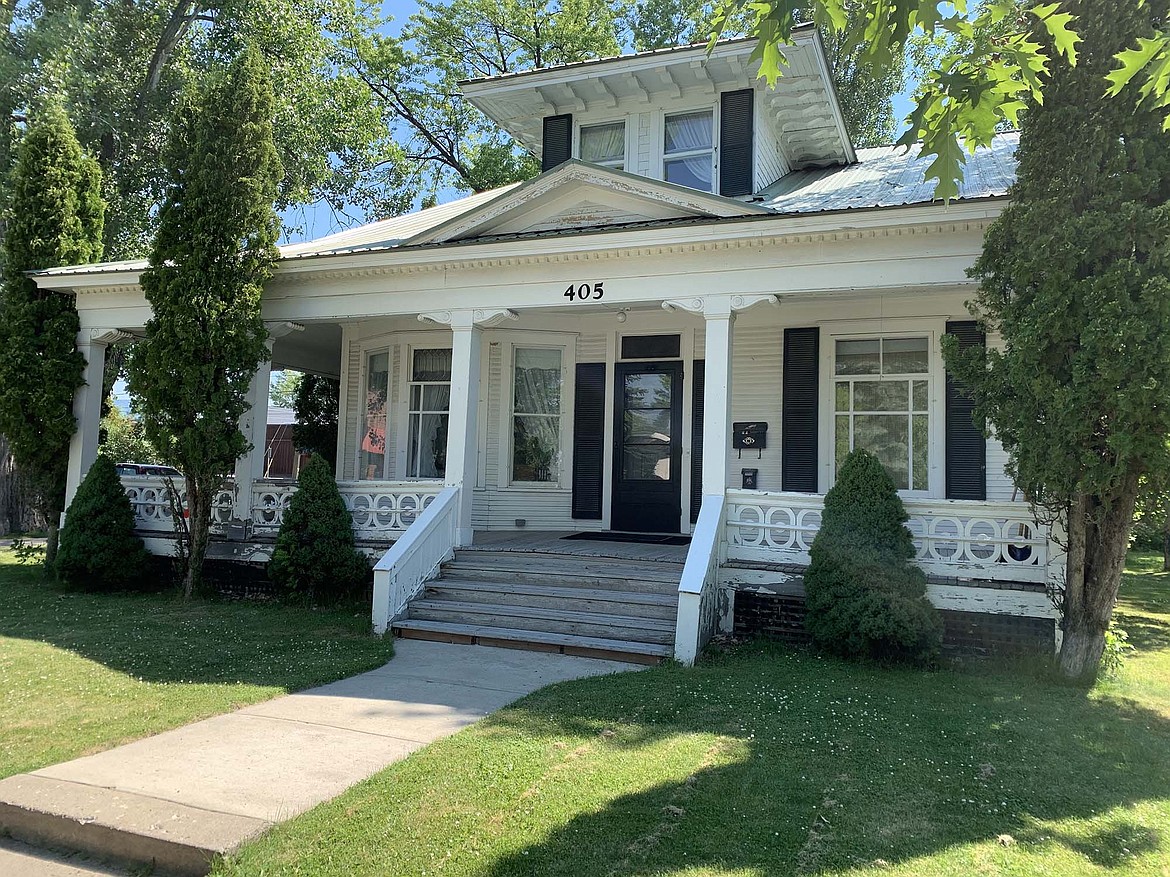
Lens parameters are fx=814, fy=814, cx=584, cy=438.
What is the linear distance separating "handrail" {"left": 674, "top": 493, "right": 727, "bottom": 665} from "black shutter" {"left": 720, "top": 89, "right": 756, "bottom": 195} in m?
4.82

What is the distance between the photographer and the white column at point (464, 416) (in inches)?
362

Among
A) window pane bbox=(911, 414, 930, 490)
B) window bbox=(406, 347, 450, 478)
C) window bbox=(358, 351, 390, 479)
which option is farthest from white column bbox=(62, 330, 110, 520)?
window pane bbox=(911, 414, 930, 490)

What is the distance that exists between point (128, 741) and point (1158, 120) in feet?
26.3

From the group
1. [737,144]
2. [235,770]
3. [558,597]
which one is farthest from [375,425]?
[235,770]

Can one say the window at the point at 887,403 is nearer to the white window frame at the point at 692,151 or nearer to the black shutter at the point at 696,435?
the black shutter at the point at 696,435

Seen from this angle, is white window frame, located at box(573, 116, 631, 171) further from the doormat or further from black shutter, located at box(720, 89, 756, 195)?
the doormat

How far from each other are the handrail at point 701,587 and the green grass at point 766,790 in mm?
726

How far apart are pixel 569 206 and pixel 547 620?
15.9 ft

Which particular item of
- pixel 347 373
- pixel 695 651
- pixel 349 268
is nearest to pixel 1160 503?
pixel 695 651

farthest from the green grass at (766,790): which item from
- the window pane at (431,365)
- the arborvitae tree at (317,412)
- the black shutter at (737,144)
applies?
the arborvitae tree at (317,412)

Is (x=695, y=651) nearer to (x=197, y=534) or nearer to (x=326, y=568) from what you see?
(x=326, y=568)

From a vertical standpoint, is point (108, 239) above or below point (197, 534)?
A: above

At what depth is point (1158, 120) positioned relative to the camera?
19.4 feet

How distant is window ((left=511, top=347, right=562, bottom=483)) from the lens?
1132cm
